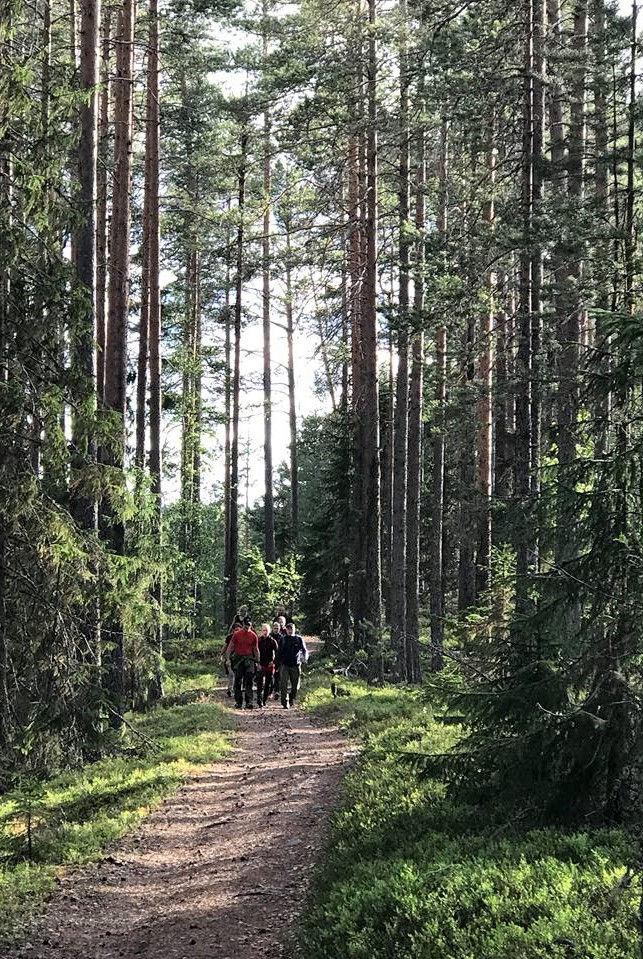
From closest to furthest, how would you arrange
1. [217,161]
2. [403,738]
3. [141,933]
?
1. [141,933]
2. [403,738]
3. [217,161]

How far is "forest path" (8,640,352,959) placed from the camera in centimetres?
607

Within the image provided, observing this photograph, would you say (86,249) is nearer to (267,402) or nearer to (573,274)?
(573,274)

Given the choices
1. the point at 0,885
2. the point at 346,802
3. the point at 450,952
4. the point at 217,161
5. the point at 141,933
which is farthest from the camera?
the point at 217,161

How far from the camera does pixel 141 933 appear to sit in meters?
6.30

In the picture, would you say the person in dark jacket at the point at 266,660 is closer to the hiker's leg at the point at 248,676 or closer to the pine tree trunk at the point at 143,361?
the hiker's leg at the point at 248,676

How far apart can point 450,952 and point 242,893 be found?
2.98 metres

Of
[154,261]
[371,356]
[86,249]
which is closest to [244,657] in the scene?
[371,356]

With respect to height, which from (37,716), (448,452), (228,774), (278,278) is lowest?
A: (228,774)

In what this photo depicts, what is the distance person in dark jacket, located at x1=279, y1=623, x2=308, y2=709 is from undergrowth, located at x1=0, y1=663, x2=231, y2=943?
2989 mm

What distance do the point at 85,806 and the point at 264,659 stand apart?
27.1 feet

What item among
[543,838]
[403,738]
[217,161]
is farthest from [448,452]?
[543,838]

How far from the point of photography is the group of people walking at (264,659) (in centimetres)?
1689

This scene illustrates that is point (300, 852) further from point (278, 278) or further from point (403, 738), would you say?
point (278, 278)

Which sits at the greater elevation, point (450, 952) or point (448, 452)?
point (448, 452)
